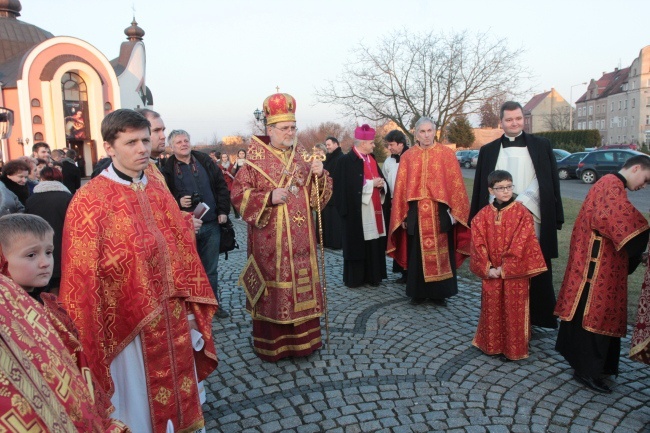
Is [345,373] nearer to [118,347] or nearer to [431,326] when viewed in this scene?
[431,326]

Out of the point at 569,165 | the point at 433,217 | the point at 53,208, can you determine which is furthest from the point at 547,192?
the point at 569,165

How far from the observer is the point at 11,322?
1.16 meters

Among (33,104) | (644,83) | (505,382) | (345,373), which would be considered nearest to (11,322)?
(345,373)

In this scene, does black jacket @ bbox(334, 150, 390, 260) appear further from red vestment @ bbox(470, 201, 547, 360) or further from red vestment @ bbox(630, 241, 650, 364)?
red vestment @ bbox(630, 241, 650, 364)

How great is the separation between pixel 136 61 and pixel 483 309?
37.5 metres

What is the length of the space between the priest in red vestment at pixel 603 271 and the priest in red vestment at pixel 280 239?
6.71 ft

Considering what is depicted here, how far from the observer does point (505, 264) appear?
4074mm

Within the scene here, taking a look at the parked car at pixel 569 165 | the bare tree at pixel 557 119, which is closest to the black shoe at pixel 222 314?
the parked car at pixel 569 165

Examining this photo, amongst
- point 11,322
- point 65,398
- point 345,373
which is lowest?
point 345,373

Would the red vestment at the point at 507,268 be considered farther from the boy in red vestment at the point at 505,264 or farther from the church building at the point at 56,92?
the church building at the point at 56,92

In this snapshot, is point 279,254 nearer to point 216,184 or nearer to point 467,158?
point 216,184

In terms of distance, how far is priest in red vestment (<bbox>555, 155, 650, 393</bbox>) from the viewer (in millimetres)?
3439

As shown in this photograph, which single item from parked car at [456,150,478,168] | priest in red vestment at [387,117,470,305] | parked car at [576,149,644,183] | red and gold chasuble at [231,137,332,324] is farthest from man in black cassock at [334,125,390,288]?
parked car at [456,150,478,168]

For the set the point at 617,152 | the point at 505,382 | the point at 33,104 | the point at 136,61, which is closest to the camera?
the point at 505,382
